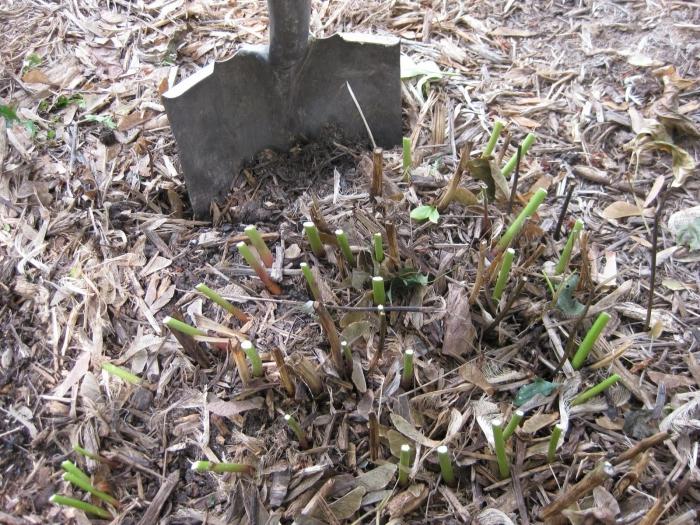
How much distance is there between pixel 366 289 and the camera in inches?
53.4

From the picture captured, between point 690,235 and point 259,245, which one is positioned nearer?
point 259,245

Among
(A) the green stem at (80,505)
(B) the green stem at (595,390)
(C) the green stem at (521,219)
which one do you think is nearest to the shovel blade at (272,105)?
(C) the green stem at (521,219)

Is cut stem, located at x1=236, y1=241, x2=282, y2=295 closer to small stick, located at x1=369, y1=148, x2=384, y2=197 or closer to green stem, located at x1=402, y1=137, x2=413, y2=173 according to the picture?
small stick, located at x1=369, y1=148, x2=384, y2=197

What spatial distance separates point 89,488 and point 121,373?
0.24 metres

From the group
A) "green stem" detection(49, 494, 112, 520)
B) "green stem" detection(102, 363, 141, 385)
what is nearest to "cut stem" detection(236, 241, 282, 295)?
"green stem" detection(102, 363, 141, 385)

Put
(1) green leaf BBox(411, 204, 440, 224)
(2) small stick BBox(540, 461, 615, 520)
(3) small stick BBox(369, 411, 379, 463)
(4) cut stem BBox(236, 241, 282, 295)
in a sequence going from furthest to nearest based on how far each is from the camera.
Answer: (1) green leaf BBox(411, 204, 440, 224), (4) cut stem BBox(236, 241, 282, 295), (3) small stick BBox(369, 411, 379, 463), (2) small stick BBox(540, 461, 615, 520)

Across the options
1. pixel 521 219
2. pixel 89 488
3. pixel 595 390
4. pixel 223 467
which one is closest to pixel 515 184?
pixel 521 219

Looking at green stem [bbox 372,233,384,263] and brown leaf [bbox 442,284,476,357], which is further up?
green stem [bbox 372,233,384,263]

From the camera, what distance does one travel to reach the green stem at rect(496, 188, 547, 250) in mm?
1263

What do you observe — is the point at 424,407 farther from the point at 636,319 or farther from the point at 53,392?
the point at 53,392

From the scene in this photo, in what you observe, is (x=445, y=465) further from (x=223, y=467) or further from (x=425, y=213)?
(x=425, y=213)

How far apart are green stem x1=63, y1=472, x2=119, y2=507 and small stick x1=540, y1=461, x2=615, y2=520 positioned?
0.79m

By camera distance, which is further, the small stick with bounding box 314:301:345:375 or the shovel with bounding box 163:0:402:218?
the shovel with bounding box 163:0:402:218

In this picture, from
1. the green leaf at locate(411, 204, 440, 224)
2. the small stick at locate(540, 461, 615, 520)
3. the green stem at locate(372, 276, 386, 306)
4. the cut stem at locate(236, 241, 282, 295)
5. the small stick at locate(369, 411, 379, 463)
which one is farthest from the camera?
the green leaf at locate(411, 204, 440, 224)
